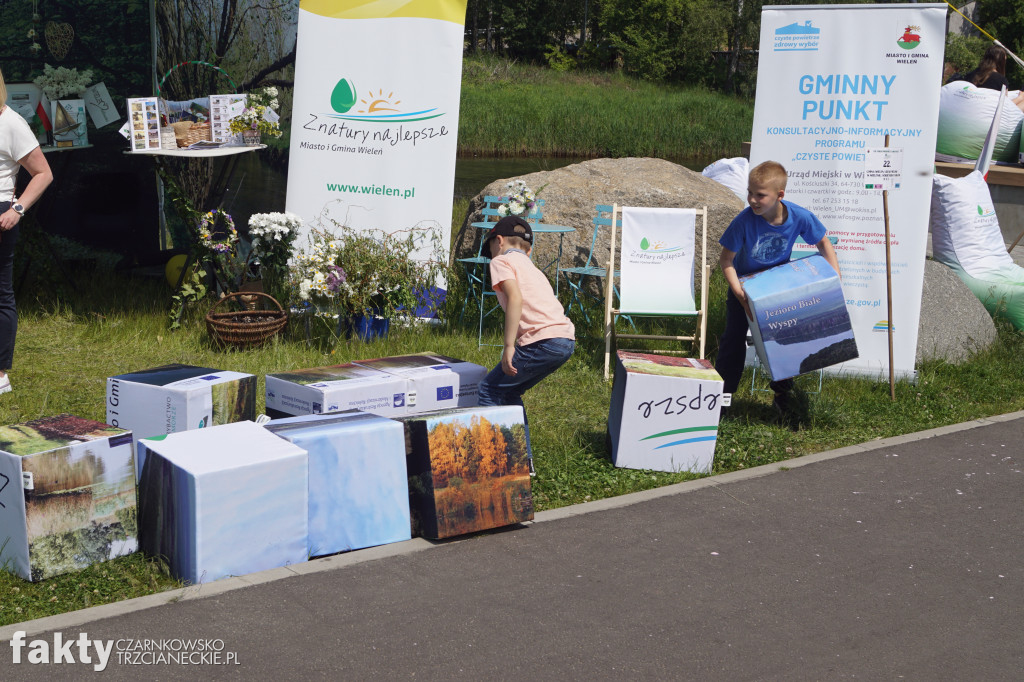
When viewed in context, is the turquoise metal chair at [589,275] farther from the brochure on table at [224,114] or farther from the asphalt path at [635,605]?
the asphalt path at [635,605]

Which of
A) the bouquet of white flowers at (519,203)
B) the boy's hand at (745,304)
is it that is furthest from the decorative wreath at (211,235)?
the boy's hand at (745,304)

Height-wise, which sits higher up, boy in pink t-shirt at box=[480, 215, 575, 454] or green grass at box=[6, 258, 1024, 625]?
boy in pink t-shirt at box=[480, 215, 575, 454]

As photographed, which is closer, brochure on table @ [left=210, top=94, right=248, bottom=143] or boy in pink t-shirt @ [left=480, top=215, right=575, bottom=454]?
boy in pink t-shirt @ [left=480, top=215, right=575, bottom=454]

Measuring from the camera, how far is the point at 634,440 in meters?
5.44

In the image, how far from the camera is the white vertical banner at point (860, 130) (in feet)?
22.5

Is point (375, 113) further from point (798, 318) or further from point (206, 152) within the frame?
point (798, 318)

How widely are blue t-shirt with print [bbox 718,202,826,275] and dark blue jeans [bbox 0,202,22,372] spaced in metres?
4.08

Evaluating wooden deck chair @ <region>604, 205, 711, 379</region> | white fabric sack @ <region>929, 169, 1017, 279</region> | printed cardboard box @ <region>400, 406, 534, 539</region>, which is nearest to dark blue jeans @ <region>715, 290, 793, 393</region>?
wooden deck chair @ <region>604, 205, 711, 379</region>

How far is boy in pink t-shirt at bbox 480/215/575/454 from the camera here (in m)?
5.04

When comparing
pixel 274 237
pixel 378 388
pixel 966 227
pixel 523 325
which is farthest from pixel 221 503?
pixel 966 227

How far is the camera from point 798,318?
5824 millimetres

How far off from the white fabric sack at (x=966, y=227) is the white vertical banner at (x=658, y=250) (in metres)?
2.41

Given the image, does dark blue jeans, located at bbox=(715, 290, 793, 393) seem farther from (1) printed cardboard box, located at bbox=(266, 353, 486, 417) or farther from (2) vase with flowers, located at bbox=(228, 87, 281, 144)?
(2) vase with flowers, located at bbox=(228, 87, 281, 144)

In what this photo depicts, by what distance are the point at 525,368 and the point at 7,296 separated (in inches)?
124
